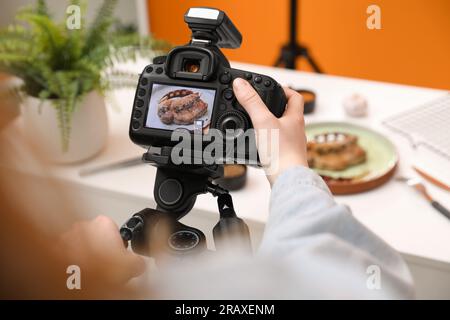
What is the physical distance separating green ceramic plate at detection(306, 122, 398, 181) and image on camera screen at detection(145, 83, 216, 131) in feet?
1.77

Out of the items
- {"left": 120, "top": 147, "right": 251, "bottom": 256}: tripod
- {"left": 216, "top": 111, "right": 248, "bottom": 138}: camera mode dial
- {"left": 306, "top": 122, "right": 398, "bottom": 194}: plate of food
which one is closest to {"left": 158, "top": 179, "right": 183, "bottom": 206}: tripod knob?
{"left": 120, "top": 147, "right": 251, "bottom": 256}: tripod

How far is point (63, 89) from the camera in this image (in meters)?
1.24

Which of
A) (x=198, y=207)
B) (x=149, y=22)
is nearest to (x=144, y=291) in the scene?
(x=198, y=207)

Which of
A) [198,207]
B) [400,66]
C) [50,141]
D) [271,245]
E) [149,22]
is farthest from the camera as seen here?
[149,22]

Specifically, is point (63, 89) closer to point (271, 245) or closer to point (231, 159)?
point (231, 159)

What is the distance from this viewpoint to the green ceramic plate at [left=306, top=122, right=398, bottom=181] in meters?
1.25

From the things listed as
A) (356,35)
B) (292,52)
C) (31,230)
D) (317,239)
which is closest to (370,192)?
(317,239)

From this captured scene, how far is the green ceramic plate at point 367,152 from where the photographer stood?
4.11 ft

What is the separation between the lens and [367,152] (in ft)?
4.39

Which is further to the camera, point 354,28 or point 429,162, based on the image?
point 354,28

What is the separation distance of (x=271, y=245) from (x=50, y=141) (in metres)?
0.86

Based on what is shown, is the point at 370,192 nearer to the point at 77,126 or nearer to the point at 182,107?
the point at 182,107

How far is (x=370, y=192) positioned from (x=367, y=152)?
6.2 inches

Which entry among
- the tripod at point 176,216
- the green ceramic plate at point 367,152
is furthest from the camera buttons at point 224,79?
the green ceramic plate at point 367,152
